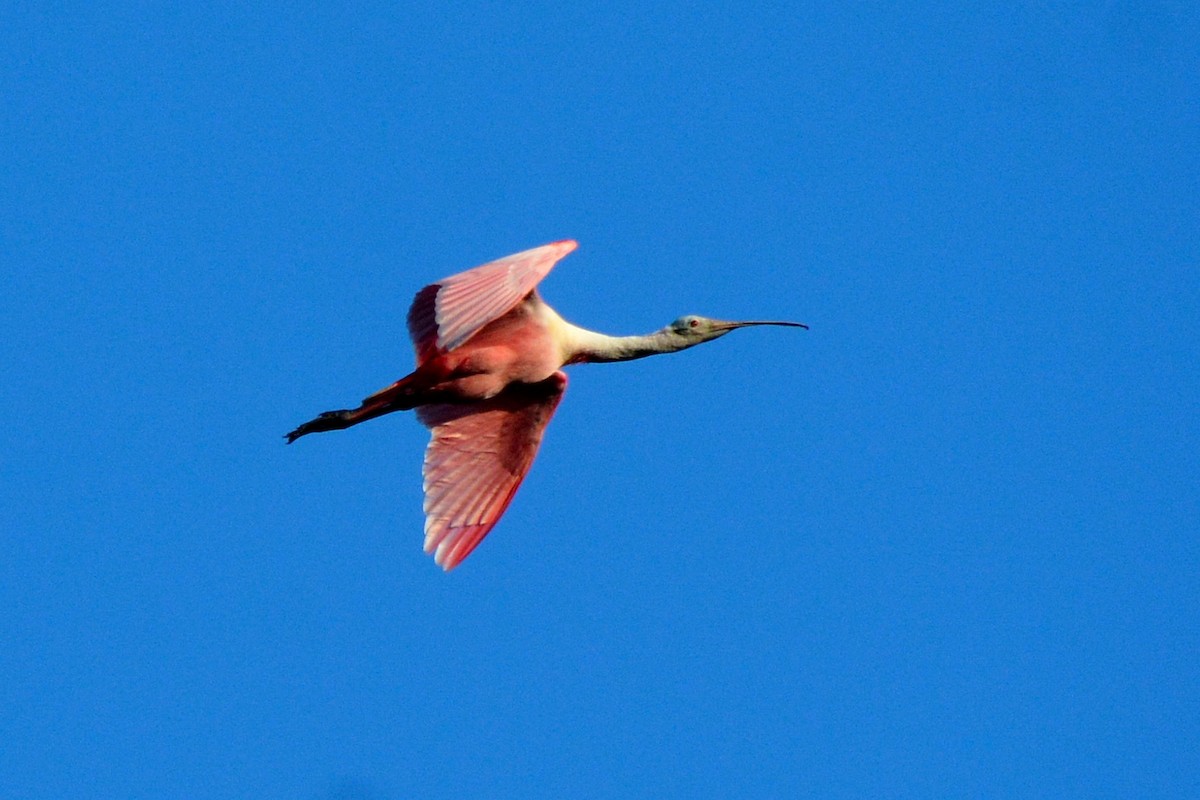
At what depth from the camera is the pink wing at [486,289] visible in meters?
12.3

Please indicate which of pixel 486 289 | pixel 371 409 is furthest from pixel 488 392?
pixel 486 289

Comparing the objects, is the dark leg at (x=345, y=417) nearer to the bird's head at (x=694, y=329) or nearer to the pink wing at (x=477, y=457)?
the pink wing at (x=477, y=457)

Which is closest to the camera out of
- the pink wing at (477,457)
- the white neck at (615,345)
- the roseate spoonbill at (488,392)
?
the roseate spoonbill at (488,392)

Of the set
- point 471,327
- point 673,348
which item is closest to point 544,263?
point 471,327

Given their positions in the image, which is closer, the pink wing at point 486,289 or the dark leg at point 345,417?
the pink wing at point 486,289

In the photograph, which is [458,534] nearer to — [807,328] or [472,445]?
[472,445]

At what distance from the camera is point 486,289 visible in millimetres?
12703

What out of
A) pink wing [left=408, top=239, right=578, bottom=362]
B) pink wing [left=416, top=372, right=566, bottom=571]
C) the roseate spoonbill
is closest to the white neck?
the roseate spoonbill

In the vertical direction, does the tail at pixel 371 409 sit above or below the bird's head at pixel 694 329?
below

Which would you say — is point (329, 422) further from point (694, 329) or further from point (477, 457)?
point (694, 329)

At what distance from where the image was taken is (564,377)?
1463 centimetres

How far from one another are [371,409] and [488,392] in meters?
0.73

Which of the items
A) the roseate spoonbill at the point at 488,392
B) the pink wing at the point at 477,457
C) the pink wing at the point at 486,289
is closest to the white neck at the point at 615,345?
the roseate spoonbill at the point at 488,392

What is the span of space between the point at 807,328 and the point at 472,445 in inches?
95.3
